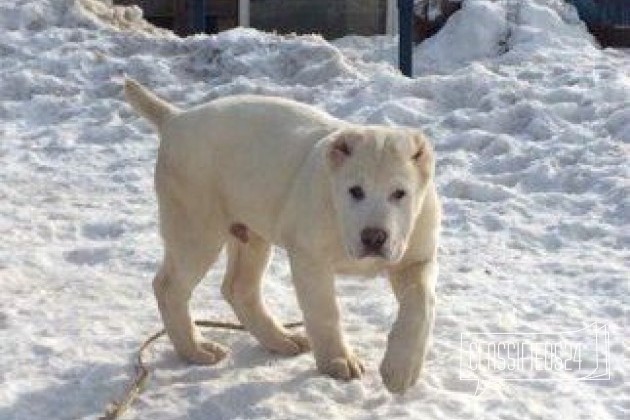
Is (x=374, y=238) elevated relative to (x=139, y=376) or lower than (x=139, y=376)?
elevated

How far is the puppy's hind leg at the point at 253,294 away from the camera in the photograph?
5043mm

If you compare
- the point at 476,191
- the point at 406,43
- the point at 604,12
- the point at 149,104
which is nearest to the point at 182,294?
the point at 149,104

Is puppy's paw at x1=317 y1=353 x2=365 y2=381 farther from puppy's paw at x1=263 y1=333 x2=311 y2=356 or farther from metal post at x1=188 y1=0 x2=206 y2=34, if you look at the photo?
metal post at x1=188 y1=0 x2=206 y2=34

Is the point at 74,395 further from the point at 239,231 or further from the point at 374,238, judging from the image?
the point at 374,238

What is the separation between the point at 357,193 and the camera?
4.23 m

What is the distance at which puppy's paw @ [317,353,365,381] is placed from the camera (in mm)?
4590

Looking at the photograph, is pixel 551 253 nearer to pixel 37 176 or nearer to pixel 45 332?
pixel 45 332

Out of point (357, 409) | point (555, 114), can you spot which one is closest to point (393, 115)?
point (555, 114)

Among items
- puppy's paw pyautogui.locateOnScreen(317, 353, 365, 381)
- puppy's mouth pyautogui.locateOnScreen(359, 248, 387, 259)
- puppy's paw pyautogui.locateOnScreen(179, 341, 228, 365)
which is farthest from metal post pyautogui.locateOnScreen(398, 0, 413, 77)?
puppy's mouth pyautogui.locateOnScreen(359, 248, 387, 259)

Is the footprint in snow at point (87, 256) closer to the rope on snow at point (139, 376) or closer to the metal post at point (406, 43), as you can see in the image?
the rope on snow at point (139, 376)

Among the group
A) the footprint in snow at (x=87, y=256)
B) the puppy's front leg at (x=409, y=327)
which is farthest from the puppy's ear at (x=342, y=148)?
the footprint in snow at (x=87, y=256)

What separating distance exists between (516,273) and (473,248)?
461 millimetres

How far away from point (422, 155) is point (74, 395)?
1.68m

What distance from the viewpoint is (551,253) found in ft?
21.3
